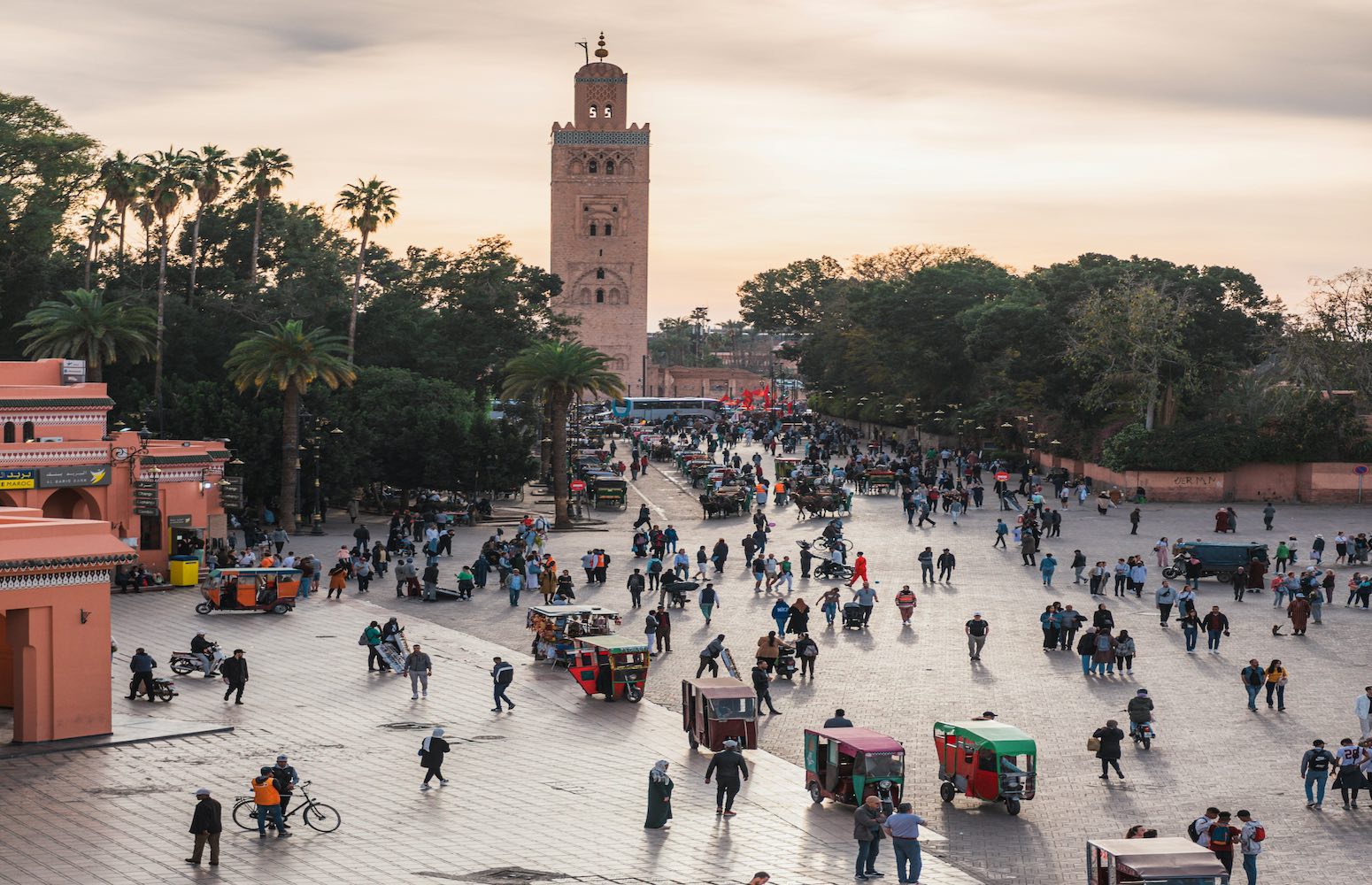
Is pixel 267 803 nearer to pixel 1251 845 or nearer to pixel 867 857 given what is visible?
pixel 867 857

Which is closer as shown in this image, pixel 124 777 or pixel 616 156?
pixel 124 777

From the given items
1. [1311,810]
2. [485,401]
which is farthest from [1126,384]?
[1311,810]

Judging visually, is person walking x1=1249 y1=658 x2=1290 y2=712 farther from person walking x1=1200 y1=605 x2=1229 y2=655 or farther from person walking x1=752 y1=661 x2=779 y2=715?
person walking x1=752 y1=661 x2=779 y2=715

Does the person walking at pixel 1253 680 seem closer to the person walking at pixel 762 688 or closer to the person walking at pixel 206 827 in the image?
the person walking at pixel 762 688

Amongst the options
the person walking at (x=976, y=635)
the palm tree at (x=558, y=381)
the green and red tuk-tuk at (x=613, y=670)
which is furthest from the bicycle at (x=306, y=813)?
the palm tree at (x=558, y=381)

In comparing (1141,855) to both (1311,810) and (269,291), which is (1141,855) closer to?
(1311,810)

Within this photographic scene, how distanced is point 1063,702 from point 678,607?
1202cm

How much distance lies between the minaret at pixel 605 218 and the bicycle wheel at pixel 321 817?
125 metres

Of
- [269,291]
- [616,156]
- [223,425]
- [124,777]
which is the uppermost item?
[616,156]

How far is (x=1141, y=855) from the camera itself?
16.6m

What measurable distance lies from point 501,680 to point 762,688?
168 inches

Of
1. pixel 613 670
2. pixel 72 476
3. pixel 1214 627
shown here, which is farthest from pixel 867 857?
pixel 72 476

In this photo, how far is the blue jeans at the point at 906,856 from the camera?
18406mm

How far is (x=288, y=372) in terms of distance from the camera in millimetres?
51406
